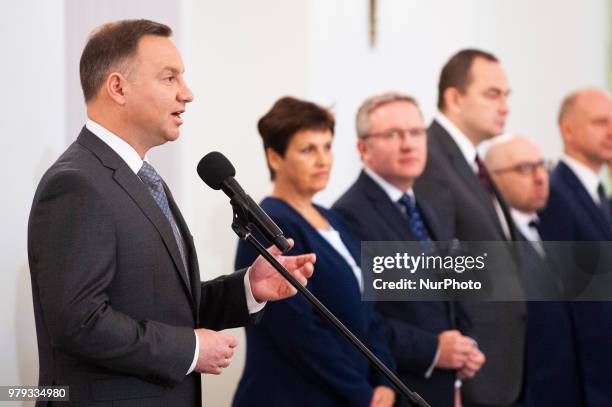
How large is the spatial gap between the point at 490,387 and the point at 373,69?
4.39ft

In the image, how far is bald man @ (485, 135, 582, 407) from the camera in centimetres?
399

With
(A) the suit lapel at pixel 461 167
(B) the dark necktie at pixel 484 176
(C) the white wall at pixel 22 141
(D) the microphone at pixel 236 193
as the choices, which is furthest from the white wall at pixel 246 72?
(D) the microphone at pixel 236 193

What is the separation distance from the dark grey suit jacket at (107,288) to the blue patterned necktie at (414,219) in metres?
1.54

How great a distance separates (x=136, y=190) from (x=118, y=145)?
14cm

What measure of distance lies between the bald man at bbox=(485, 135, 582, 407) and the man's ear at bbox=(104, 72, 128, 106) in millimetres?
2119

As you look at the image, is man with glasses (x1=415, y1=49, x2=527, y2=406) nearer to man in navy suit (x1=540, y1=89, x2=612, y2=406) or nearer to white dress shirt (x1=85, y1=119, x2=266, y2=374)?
man in navy suit (x1=540, y1=89, x2=612, y2=406)

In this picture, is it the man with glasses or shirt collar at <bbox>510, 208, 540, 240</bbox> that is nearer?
the man with glasses

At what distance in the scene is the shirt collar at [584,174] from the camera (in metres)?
4.14

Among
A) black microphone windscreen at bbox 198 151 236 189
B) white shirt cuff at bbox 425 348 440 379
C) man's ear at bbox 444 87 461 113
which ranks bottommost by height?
white shirt cuff at bbox 425 348 440 379

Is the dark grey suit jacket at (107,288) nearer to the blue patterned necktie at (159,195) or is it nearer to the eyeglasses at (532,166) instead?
the blue patterned necktie at (159,195)

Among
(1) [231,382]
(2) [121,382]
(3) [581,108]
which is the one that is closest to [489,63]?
(3) [581,108]

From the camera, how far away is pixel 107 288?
7.09 ft

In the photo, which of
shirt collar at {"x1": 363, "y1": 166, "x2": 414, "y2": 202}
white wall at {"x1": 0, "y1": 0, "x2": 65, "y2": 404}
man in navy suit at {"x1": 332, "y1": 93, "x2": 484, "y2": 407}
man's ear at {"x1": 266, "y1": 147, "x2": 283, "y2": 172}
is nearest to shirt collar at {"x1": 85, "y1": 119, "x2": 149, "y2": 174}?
white wall at {"x1": 0, "y1": 0, "x2": 65, "y2": 404}

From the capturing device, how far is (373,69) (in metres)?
3.96
